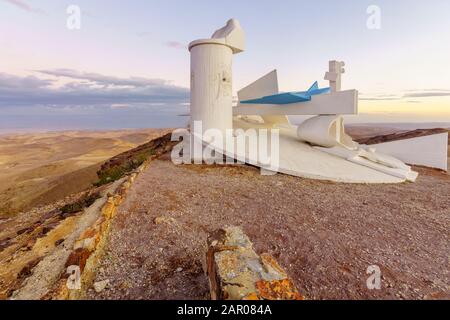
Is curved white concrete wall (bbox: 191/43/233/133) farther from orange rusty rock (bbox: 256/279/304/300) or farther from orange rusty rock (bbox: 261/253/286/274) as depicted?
orange rusty rock (bbox: 256/279/304/300)

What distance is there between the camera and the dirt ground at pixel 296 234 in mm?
3111

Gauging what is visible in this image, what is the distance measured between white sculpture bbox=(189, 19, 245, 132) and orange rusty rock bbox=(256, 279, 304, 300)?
914 centimetres

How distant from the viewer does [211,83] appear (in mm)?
10781

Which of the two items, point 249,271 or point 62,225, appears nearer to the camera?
point 249,271

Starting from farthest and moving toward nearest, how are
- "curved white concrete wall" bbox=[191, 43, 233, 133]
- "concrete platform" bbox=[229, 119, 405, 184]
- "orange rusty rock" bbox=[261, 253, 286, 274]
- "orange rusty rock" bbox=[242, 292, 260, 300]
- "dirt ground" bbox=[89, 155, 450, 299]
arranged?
"curved white concrete wall" bbox=[191, 43, 233, 133] < "concrete platform" bbox=[229, 119, 405, 184] < "dirt ground" bbox=[89, 155, 450, 299] < "orange rusty rock" bbox=[261, 253, 286, 274] < "orange rusty rock" bbox=[242, 292, 260, 300]

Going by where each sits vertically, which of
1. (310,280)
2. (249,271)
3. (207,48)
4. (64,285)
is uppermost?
(207,48)

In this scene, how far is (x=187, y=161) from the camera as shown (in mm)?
10031

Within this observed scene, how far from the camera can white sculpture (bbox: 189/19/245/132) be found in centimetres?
1067

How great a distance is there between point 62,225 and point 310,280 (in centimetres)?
419

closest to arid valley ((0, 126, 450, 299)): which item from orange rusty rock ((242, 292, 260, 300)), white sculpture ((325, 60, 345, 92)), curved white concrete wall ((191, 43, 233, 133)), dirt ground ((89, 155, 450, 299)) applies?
dirt ground ((89, 155, 450, 299))

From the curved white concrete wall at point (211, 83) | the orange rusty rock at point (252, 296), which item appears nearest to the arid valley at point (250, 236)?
the orange rusty rock at point (252, 296)

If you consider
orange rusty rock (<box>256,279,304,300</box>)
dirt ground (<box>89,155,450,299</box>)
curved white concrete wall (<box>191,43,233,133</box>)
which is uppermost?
curved white concrete wall (<box>191,43,233,133</box>)
